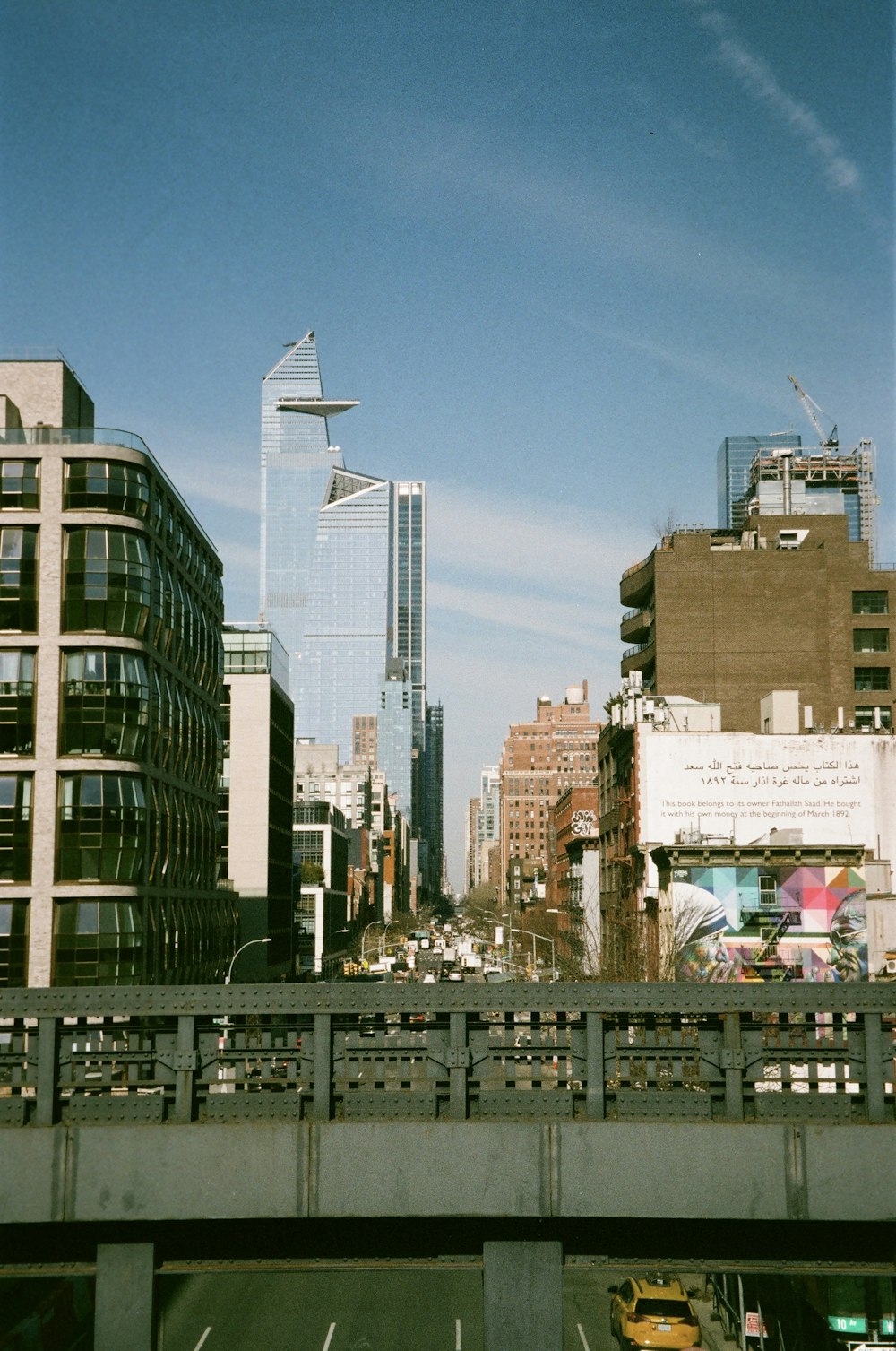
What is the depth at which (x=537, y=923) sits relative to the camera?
119125 millimetres

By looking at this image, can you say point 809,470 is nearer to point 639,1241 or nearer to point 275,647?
point 275,647

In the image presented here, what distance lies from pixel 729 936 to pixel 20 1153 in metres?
58.4

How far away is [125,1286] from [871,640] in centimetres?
8948

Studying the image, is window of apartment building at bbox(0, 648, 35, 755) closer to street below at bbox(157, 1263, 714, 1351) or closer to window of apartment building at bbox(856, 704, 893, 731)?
street below at bbox(157, 1263, 714, 1351)

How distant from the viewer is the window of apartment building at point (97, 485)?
5134cm

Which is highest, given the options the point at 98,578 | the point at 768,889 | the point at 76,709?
the point at 98,578

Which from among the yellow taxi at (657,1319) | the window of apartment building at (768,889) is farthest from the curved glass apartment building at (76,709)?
the yellow taxi at (657,1319)

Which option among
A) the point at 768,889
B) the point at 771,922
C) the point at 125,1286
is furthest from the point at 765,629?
the point at 125,1286

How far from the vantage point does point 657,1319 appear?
607 inches

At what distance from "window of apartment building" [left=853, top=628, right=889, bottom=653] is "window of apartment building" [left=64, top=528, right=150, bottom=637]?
58.3m

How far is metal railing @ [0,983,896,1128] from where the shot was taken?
386 inches

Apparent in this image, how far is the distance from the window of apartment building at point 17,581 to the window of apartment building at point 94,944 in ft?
36.5

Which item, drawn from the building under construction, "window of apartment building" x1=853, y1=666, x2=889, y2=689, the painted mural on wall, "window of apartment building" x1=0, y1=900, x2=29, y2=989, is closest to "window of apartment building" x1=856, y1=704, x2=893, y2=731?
"window of apartment building" x1=853, y1=666, x2=889, y2=689

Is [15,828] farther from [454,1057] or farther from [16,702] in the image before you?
[454,1057]
